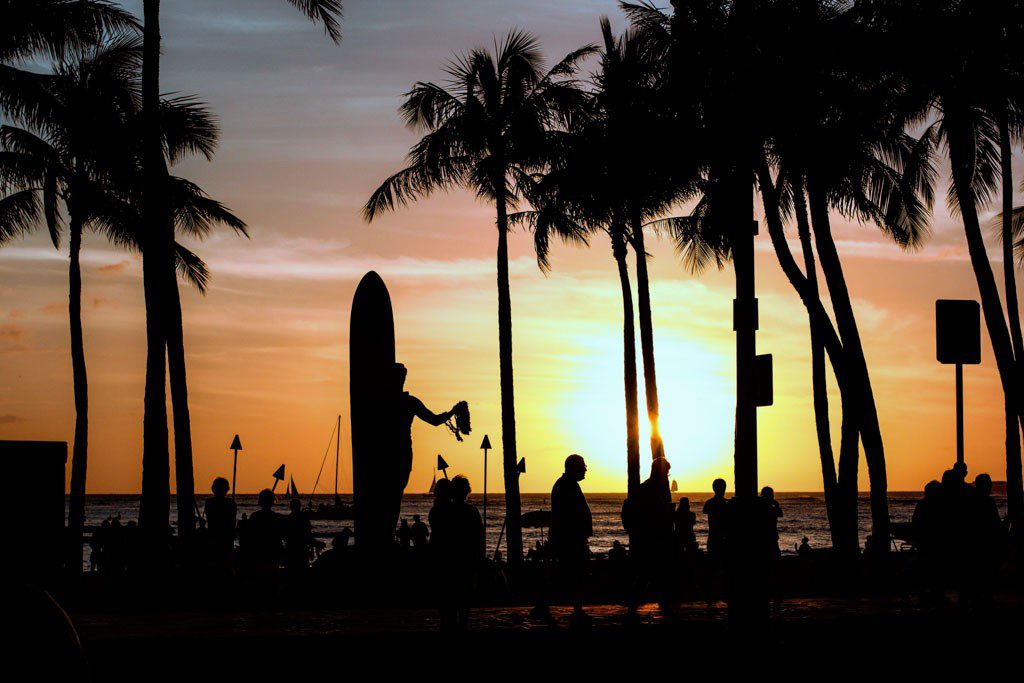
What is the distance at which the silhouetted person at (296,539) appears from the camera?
63.3ft

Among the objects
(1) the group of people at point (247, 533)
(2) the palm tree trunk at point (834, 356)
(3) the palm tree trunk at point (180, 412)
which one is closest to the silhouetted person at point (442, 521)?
(1) the group of people at point (247, 533)

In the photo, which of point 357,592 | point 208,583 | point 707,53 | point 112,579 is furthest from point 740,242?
point 112,579

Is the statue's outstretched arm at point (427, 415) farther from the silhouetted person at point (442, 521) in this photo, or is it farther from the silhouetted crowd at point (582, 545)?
the silhouetted person at point (442, 521)

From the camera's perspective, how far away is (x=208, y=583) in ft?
62.5

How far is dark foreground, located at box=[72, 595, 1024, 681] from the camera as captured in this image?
34.4 ft

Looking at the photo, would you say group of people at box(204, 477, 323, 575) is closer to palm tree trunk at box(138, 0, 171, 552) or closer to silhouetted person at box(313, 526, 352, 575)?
silhouetted person at box(313, 526, 352, 575)

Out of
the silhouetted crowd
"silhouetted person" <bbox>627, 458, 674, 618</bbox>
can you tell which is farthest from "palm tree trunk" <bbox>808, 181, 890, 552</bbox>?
"silhouetted person" <bbox>627, 458, 674, 618</bbox>

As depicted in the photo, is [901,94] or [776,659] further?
[901,94]

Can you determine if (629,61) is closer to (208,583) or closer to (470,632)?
(208,583)

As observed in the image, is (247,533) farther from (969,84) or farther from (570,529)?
(969,84)

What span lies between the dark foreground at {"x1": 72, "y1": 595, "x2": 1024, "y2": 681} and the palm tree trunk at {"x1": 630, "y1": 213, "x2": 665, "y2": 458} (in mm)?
18699

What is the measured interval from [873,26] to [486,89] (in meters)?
10.9

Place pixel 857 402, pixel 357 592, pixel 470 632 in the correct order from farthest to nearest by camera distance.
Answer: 1. pixel 857 402
2. pixel 357 592
3. pixel 470 632

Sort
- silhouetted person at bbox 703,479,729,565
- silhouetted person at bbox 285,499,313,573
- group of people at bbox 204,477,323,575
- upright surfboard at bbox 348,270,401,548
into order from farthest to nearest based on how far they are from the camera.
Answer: silhouetted person at bbox 285,499,313,573, group of people at bbox 204,477,323,575, silhouetted person at bbox 703,479,729,565, upright surfboard at bbox 348,270,401,548
